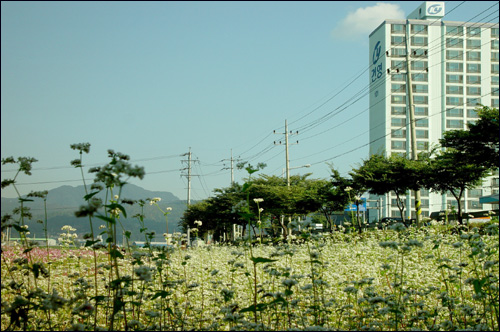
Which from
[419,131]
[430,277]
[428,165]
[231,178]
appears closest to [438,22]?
[419,131]

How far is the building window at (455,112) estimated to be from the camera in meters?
79.0

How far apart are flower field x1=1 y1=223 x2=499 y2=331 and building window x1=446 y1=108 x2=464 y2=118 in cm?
7748

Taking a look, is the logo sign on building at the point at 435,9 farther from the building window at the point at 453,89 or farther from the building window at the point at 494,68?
the building window at the point at 494,68

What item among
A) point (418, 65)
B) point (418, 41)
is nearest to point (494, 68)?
point (418, 65)

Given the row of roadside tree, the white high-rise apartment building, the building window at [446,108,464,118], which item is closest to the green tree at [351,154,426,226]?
the row of roadside tree

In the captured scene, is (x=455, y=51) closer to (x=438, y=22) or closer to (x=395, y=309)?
(x=438, y=22)

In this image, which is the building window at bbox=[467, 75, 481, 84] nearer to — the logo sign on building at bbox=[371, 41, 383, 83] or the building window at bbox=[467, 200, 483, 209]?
the logo sign on building at bbox=[371, 41, 383, 83]

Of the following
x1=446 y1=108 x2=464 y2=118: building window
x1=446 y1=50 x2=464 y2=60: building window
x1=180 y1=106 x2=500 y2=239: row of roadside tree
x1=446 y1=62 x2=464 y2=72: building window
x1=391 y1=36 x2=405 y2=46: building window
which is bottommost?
x1=180 y1=106 x2=500 y2=239: row of roadside tree

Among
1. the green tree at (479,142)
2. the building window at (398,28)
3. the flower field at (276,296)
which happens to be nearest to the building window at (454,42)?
the building window at (398,28)

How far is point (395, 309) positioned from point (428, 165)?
2429cm

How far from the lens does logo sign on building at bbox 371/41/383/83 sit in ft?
256

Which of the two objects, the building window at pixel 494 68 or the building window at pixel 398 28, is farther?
the building window at pixel 494 68

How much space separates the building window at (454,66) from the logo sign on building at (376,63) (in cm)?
1140

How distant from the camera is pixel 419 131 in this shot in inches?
3073
